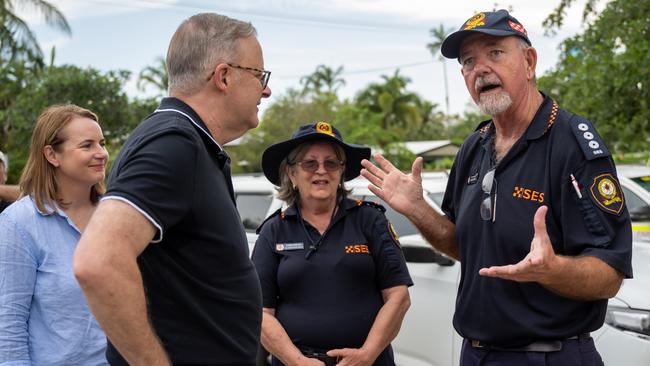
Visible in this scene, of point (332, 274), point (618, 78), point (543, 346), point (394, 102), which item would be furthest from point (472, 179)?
point (394, 102)

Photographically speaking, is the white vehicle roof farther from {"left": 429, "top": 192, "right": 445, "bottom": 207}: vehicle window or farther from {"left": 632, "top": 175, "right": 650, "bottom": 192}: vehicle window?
{"left": 429, "top": 192, "right": 445, "bottom": 207}: vehicle window

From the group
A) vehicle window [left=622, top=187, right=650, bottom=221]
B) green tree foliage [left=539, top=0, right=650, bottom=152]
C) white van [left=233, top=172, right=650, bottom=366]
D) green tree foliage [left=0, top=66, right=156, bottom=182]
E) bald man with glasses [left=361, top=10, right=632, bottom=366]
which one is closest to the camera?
bald man with glasses [left=361, top=10, right=632, bottom=366]

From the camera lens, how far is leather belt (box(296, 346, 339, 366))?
3711mm

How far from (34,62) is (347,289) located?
2477 cm

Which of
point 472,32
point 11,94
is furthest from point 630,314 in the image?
point 11,94

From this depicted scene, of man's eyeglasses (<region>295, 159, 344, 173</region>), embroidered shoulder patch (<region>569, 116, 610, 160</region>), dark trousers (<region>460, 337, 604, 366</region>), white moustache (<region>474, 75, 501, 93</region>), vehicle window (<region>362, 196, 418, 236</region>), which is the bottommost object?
dark trousers (<region>460, 337, 604, 366</region>)

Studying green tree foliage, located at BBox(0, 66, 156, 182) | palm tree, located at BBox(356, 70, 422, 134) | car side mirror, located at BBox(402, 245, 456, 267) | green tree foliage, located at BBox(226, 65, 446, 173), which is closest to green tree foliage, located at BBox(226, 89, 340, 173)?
green tree foliage, located at BBox(226, 65, 446, 173)

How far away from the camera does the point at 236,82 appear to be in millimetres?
2355

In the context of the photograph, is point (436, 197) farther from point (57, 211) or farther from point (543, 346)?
point (57, 211)

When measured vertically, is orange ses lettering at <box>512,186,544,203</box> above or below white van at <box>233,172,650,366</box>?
above

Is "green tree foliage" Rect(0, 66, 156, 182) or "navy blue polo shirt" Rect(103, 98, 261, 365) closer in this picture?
"navy blue polo shirt" Rect(103, 98, 261, 365)

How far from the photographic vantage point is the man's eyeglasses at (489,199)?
9.44ft

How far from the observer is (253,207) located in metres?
6.41

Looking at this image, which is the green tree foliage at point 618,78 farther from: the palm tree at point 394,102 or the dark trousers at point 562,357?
the palm tree at point 394,102
